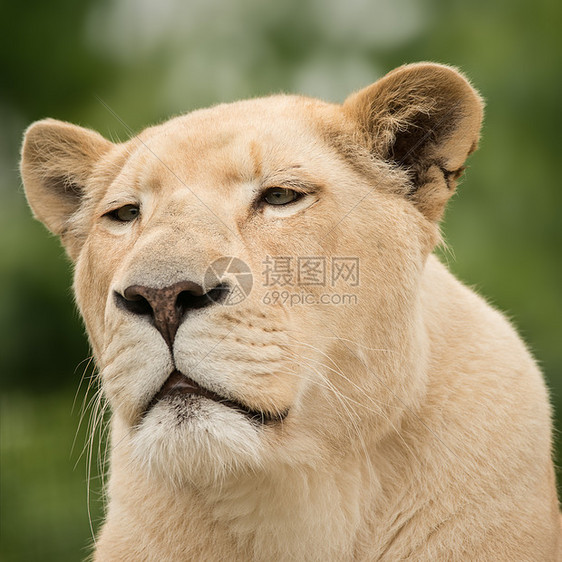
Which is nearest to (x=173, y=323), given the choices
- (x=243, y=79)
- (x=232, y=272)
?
(x=232, y=272)

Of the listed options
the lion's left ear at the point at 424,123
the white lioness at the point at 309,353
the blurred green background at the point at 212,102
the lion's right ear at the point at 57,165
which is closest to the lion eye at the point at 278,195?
the white lioness at the point at 309,353

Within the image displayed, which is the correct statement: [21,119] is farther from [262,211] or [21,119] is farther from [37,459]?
[262,211]

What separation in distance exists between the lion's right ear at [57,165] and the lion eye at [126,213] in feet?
1.72

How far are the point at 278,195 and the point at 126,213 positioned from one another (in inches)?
26.9

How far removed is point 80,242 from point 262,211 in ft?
3.97

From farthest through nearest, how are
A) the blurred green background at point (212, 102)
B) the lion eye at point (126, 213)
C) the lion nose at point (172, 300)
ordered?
the blurred green background at point (212, 102) < the lion eye at point (126, 213) < the lion nose at point (172, 300)

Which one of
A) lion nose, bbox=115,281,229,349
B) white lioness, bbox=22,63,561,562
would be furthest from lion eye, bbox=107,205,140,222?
lion nose, bbox=115,281,229,349

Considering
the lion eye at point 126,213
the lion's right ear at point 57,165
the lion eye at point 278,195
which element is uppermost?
the lion's right ear at point 57,165

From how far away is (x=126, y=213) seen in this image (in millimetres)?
3684

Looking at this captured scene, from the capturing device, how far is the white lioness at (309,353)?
2961 mm

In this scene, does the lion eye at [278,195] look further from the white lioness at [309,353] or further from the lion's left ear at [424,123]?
the lion's left ear at [424,123]

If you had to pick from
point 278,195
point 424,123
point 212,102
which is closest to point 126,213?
point 278,195

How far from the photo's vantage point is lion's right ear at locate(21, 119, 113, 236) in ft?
13.6

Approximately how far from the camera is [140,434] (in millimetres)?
3051
